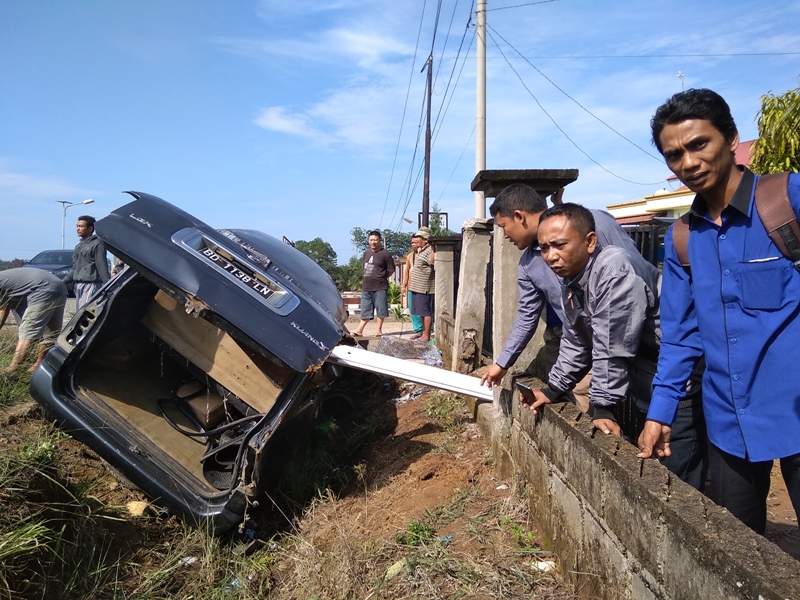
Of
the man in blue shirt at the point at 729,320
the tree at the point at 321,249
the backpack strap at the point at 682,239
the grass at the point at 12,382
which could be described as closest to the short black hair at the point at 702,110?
the man in blue shirt at the point at 729,320

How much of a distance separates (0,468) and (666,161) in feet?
12.0

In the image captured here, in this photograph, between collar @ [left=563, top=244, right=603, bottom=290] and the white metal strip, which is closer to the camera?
collar @ [left=563, top=244, right=603, bottom=290]

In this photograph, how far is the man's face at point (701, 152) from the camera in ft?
6.24

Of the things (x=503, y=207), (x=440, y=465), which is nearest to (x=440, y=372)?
(x=440, y=465)

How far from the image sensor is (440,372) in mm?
4191

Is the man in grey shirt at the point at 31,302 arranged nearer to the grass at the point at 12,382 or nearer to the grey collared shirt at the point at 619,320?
the grass at the point at 12,382

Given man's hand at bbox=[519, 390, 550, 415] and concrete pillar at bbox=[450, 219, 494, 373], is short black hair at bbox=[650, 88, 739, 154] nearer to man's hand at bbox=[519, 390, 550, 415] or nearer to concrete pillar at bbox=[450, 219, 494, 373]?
man's hand at bbox=[519, 390, 550, 415]

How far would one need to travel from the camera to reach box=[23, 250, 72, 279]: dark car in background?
16.0 meters

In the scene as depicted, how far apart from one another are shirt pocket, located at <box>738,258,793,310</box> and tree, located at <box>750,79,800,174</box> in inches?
200

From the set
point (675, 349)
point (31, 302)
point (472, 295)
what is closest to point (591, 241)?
point (675, 349)

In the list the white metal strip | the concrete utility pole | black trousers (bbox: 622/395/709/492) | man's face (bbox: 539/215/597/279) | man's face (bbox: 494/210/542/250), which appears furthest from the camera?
the concrete utility pole

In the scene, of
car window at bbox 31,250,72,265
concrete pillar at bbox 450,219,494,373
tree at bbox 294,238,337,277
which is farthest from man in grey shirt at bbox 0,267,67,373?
tree at bbox 294,238,337,277

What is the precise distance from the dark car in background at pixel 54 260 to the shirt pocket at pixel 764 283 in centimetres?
1716

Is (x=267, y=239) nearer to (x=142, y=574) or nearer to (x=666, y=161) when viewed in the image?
(x=142, y=574)
